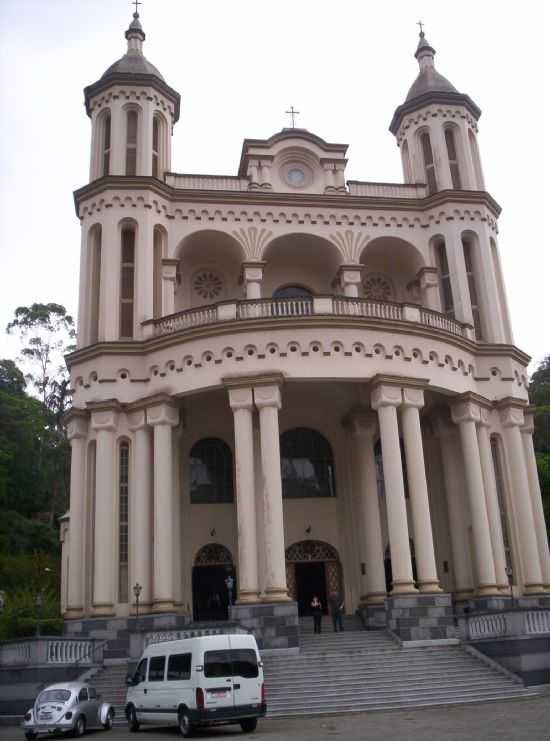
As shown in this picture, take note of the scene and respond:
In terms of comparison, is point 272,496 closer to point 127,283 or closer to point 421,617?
point 421,617

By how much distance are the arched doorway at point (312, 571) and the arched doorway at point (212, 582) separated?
2408 millimetres

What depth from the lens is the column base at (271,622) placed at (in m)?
23.5

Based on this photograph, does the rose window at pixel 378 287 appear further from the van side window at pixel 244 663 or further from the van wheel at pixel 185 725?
the van wheel at pixel 185 725

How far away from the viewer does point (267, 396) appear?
26312 mm

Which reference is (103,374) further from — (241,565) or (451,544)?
(451,544)

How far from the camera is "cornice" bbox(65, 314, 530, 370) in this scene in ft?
88.7

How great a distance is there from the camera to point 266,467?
25.4 m

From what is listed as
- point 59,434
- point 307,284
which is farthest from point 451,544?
point 59,434

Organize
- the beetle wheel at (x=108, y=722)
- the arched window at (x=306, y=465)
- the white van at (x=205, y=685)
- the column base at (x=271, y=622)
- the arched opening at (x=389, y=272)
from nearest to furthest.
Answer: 1. the white van at (x=205, y=685)
2. the beetle wheel at (x=108, y=722)
3. the column base at (x=271, y=622)
4. the arched window at (x=306, y=465)
5. the arched opening at (x=389, y=272)

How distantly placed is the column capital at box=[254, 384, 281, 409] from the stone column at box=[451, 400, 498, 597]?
7363 mm

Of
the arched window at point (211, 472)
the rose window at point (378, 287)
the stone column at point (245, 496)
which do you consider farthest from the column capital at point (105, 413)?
the rose window at point (378, 287)

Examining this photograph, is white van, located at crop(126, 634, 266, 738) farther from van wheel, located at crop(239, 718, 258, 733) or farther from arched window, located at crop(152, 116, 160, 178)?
arched window, located at crop(152, 116, 160, 178)

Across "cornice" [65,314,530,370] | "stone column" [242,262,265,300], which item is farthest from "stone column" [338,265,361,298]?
"cornice" [65,314,530,370]

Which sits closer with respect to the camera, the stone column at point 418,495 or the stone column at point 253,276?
the stone column at point 418,495
